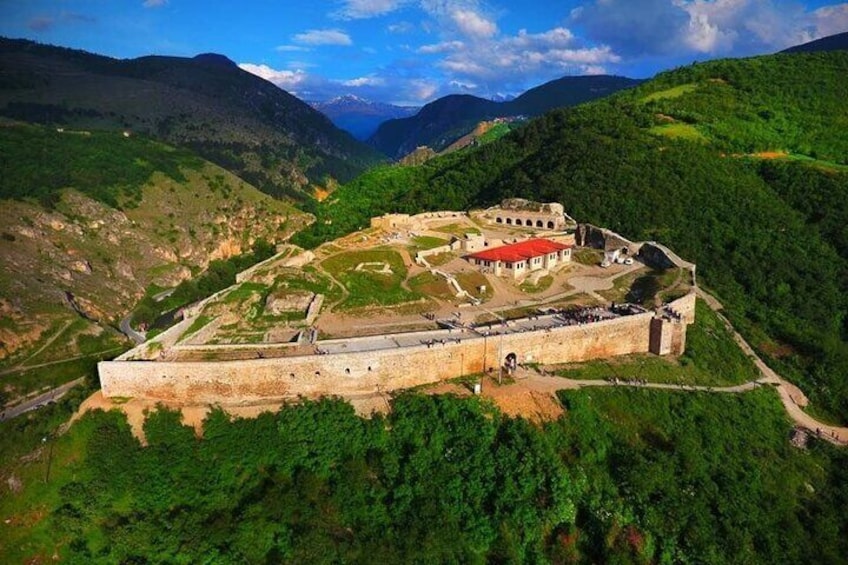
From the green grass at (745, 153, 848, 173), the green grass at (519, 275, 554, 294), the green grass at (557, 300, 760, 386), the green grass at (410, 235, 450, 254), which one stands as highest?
the green grass at (745, 153, 848, 173)

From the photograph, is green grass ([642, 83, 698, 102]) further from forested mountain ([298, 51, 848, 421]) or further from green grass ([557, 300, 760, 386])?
green grass ([557, 300, 760, 386])

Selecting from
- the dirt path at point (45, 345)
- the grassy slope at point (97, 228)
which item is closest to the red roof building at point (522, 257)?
the grassy slope at point (97, 228)

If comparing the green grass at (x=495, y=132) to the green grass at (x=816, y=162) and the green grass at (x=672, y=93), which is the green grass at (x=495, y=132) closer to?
the green grass at (x=672, y=93)

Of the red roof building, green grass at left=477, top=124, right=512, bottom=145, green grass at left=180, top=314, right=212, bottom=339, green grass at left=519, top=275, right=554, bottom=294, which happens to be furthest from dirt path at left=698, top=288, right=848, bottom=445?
green grass at left=477, top=124, right=512, bottom=145

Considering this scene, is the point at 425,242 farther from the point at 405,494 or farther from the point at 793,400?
the point at 793,400

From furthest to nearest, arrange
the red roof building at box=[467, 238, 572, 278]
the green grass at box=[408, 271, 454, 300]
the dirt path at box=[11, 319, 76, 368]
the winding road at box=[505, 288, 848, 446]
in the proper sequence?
the dirt path at box=[11, 319, 76, 368] < the red roof building at box=[467, 238, 572, 278] < the green grass at box=[408, 271, 454, 300] < the winding road at box=[505, 288, 848, 446]

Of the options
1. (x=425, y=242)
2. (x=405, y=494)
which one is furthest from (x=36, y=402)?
(x=405, y=494)
